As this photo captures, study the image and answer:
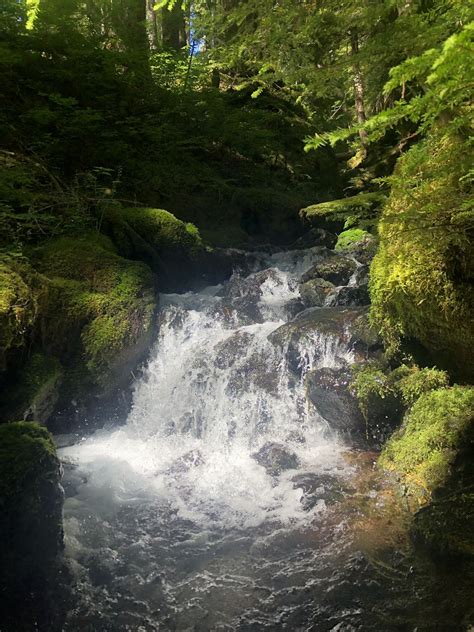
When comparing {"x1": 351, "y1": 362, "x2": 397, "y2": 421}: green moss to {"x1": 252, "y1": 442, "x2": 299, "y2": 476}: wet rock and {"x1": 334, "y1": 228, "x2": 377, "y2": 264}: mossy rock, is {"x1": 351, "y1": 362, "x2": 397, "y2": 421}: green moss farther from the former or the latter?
{"x1": 334, "y1": 228, "x2": 377, "y2": 264}: mossy rock

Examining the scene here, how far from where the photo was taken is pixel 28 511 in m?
4.39

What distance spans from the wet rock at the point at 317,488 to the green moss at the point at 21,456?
10.1ft

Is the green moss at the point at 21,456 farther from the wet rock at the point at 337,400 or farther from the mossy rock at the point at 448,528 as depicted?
the wet rock at the point at 337,400

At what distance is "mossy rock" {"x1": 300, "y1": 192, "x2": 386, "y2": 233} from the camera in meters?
10.1

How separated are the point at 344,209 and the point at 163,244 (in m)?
4.79

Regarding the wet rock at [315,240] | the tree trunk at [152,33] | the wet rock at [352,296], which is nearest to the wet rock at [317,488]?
the wet rock at [352,296]

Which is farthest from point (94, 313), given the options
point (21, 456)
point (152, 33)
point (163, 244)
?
point (152, 33)

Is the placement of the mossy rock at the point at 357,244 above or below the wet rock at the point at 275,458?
above

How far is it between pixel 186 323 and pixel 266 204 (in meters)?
7.09

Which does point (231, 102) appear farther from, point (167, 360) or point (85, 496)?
point (85, 496)

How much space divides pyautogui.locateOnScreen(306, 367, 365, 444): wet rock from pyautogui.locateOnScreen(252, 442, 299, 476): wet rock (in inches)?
34.6

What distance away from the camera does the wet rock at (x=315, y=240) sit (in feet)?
45.0

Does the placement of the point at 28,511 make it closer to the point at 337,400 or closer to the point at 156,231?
the point at 337,400

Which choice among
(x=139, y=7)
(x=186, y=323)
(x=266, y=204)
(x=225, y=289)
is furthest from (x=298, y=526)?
(x=139, y=7)
